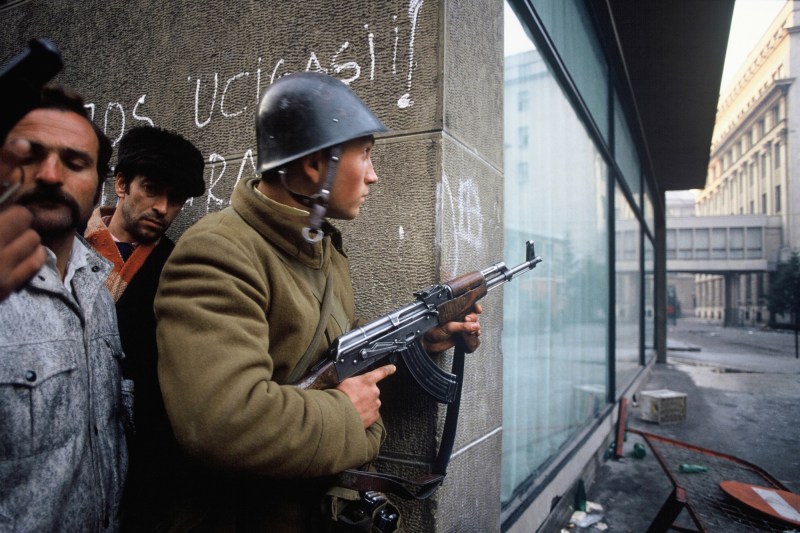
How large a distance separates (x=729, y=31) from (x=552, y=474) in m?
5.67

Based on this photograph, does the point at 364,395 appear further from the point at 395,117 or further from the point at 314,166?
the point at 395,117

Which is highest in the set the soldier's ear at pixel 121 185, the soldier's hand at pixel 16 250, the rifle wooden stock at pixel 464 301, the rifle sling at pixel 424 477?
the soldier's ear at pixel 121 185

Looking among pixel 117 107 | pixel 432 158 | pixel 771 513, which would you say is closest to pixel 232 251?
pixel 432 158

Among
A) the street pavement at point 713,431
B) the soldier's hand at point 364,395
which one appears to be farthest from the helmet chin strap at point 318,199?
the street pavement at point 713,431

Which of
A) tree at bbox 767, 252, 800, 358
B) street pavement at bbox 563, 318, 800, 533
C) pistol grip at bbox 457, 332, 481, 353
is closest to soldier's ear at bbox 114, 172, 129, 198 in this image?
pistol grip at bbox 457, 332, 481, 353

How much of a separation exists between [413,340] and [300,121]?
830 mm

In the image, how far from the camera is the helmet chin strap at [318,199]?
1415mm

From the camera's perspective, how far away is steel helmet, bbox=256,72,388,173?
1.44 metres

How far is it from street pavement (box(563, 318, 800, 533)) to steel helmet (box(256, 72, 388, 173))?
12.5ft

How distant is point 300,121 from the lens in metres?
1.46

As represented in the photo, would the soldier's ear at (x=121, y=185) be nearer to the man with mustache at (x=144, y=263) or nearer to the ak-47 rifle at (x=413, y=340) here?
the man with mustache at (x=144, y=263)

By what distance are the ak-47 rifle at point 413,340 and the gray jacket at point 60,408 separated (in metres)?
0.57

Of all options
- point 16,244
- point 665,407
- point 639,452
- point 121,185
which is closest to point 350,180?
point 16,244

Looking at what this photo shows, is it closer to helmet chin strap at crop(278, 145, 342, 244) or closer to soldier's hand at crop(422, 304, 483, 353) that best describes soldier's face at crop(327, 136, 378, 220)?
helmet chin strap at crop(278, 145, 342, 244)
